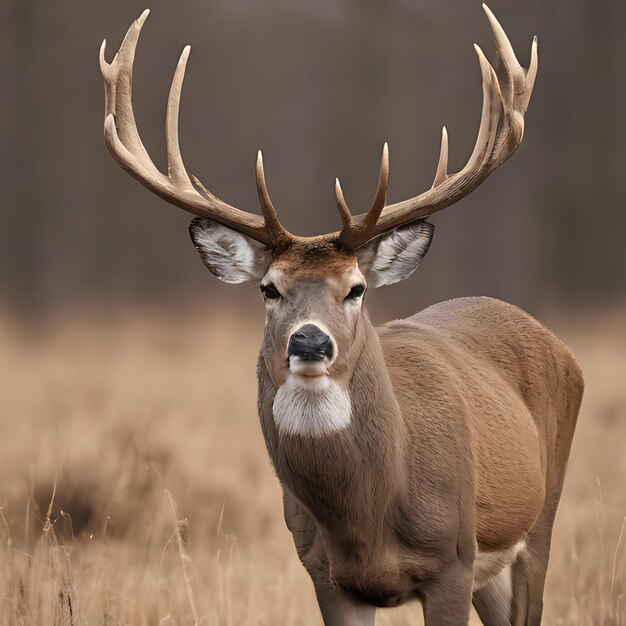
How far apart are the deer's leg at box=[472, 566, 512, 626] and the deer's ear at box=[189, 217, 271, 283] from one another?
6.02 feet

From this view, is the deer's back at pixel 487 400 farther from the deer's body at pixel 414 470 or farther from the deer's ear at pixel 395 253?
the deer's ear at pixel 395 253

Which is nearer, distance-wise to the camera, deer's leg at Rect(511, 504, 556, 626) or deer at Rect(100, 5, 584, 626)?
deer at Rect(100, 5, 584, 626)

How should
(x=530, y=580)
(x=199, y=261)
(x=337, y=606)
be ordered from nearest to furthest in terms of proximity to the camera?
(x=337, y=606) < (x=530, y=580) < (x=199, y=261)

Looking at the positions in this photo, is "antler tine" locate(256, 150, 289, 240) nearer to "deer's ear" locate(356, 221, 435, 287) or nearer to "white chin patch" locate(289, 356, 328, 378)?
"deer's ear" locate(356, 221, 435, 287)

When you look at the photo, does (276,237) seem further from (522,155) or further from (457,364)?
(522,155)

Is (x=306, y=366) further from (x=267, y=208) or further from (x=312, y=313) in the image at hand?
(x=267, y=208)

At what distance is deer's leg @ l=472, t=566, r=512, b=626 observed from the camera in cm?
577

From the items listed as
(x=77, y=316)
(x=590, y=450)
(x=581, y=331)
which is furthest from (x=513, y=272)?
(x=590, y=450)

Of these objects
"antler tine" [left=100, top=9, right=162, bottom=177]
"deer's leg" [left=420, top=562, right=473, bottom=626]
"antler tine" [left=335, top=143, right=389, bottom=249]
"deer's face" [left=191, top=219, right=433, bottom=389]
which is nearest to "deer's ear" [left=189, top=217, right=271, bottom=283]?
"deer's face" [left=191, top=219, right=433, bottom=389]

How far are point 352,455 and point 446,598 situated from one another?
63cm

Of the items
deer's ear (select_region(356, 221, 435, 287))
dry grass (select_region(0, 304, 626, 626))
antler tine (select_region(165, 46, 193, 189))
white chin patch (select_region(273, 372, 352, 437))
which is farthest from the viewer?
dry grass (select_region(0, 304, 626, 626))

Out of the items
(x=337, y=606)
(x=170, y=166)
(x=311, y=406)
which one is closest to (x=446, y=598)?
(x=337, y=606)

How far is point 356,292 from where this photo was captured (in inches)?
177

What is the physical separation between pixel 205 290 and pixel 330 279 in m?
13.6
